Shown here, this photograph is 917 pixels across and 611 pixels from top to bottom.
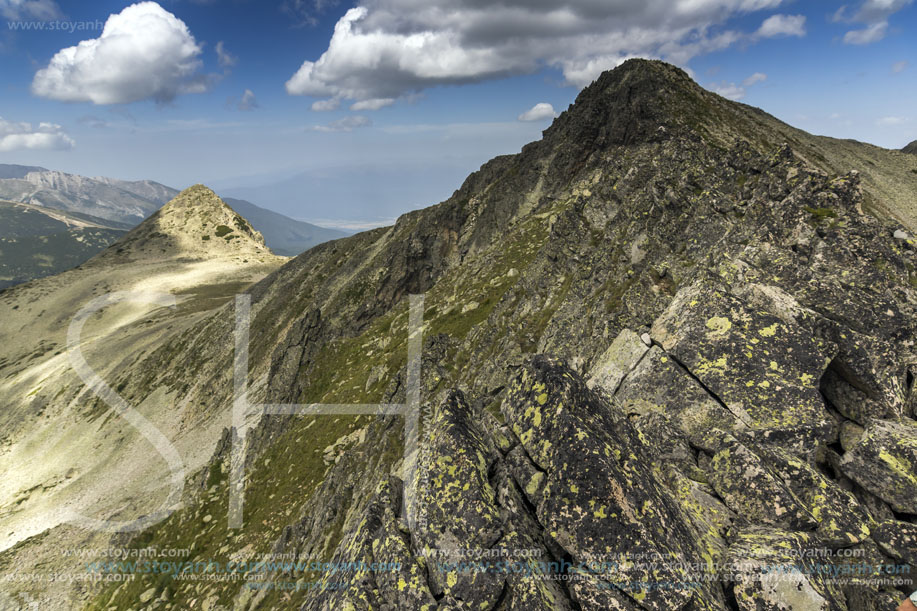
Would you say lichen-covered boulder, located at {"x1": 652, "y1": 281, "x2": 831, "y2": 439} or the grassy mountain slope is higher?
lichen-covered boulder, located at {"x1": 652, "y1": 281, "x2": 831, "y2": 439}

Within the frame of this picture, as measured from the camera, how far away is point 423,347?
45.8 meters

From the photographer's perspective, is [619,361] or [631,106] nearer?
[619,361]

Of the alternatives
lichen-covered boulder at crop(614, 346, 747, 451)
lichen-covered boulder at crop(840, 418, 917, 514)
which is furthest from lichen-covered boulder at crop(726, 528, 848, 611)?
lichen-covered boulder at crop(840, 418, 917, 514)

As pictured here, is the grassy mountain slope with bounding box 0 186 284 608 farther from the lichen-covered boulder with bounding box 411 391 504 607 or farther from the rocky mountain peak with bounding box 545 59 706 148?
the rocky mountain peak with bounding box 545 59 706 148

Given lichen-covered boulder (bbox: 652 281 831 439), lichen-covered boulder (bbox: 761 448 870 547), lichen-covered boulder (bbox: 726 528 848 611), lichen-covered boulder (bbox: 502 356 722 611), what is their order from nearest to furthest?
lichen-covered boulder (bbox: 726 528 848 611)
lichen-covered boulder (bbox: 502 356 722 611)
lichen-covered boulder (bbox: 761 448 870 547)
lichen-covered boulder (bbox: 652 281 831 439)

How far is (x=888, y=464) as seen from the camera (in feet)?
34.2

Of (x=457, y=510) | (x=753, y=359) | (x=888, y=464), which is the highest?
(x=753, y=359)

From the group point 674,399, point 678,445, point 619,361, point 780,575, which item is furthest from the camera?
point 619,361

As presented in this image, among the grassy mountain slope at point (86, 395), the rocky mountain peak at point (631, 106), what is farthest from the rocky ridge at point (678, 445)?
the rocky mountain peak at point (631, 106)

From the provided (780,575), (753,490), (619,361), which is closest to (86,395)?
(619,361)

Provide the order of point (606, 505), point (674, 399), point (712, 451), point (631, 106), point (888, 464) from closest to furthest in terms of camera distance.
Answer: point (606, 505)
point (888, 464)
point (712, 451)
point (674, 399)
point (631, 106)

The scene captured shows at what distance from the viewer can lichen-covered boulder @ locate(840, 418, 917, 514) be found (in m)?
10.1

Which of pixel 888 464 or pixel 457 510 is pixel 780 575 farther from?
pixel 457 510

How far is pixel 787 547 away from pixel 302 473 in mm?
39269
